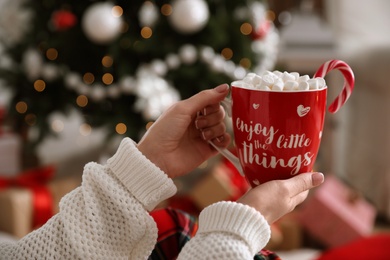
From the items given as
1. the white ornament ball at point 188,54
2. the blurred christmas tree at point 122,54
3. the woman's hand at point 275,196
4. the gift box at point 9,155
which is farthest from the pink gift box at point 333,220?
the woman's hand at point 275,196

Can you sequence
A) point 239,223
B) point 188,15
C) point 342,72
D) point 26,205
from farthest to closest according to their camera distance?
point 188,15
point 26,205
point 342,72
point 239,223

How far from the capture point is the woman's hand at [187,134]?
2.29 feet

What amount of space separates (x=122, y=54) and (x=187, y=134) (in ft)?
4.40

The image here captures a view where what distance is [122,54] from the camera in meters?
2.04

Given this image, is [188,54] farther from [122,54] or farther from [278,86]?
[278,86]

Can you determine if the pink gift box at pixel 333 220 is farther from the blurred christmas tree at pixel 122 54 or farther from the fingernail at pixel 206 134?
the fingernail at pixel 206 134

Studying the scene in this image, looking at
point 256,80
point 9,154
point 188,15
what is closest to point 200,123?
point 256,80

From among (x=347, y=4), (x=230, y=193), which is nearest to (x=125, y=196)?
(x=230, y=193)

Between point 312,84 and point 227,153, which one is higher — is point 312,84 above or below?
above

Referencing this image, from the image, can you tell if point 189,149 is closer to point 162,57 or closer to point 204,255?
point 204,255

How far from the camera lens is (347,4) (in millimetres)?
2498

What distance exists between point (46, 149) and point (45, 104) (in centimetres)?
45

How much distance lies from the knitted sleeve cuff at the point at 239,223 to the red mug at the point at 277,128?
0.09 m

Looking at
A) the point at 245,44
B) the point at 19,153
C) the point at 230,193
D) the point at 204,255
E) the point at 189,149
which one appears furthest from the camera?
the point at 19,153
